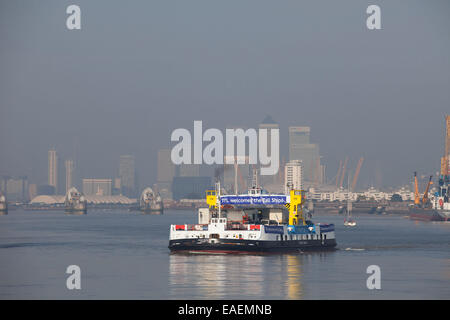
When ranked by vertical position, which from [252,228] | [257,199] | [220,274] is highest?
[257,199]

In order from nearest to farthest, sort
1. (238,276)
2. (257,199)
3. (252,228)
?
(238,276)
(252,228)
(257,199)

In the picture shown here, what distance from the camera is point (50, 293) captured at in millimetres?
71562

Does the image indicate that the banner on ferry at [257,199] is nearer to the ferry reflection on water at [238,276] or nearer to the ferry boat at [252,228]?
the ferry boat at [252,228]

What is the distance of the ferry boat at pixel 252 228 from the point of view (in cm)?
11312

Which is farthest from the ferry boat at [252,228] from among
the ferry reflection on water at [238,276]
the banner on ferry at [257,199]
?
the ferry reflection on water at [238,276]

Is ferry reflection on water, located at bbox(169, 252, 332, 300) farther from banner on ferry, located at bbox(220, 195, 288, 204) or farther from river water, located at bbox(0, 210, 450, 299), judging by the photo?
banner on ferry, located at bbox(220, 195, 288, 204)

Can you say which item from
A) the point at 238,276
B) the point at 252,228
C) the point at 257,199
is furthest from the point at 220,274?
the point at 257,199

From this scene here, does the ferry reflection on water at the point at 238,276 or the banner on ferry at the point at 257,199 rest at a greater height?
the banner on ferry at the point at 257,199

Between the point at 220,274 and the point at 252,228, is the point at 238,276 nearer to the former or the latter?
the point at 220,274

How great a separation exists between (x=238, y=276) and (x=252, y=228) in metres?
28.1

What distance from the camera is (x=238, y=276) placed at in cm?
8525

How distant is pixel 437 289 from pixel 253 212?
50.7 metres

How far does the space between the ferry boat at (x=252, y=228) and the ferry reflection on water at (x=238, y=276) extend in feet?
5.69
